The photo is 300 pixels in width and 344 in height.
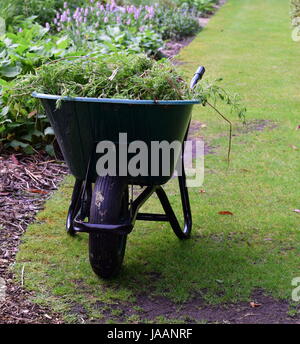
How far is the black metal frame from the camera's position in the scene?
97.7 inches

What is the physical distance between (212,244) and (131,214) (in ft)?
2.53

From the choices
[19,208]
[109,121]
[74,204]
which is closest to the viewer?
[109,121]

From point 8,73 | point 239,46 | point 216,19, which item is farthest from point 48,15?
point 216,19

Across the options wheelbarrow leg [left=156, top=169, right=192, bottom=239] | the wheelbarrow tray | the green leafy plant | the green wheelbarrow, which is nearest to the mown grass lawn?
wheelbarrow leg [left=156, top=169, right=192, bottom=239]

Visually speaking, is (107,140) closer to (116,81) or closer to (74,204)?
(116,81)

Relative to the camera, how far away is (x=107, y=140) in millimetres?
2588

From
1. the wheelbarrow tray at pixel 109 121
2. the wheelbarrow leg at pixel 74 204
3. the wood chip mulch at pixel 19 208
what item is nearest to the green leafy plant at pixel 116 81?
the wheelbarrow tray at pixel 109 121

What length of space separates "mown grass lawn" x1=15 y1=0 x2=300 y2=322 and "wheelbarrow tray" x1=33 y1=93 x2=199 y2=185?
1.72ft

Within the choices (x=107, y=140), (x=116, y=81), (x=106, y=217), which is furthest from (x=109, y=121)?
(x=106, y=217)

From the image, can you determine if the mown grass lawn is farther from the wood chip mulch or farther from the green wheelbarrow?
the green wheelbarrow

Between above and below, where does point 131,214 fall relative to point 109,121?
below

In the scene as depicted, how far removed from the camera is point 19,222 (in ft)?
11.3

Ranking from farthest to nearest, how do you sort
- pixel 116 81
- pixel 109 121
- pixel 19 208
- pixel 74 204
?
pixel 19 208 < pixel 74 204 < pixel 116 81 < pixel 109 121
